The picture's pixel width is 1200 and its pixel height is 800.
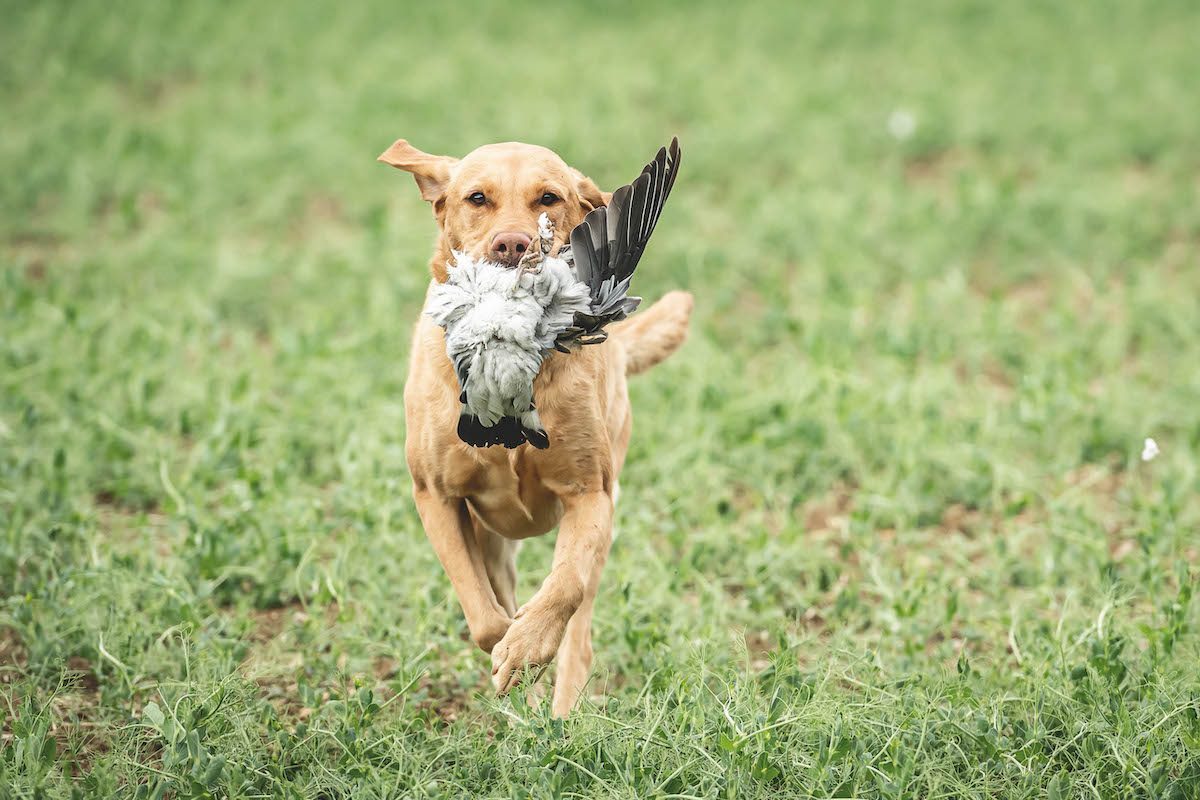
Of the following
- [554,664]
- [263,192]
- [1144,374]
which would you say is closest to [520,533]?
[554,664]

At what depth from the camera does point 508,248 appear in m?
3.36

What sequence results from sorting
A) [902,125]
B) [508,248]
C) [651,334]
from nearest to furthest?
[508,248] → [651,334] → [902,125]

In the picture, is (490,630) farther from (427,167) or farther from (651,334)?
(651,334)

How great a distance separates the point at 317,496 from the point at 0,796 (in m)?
2.16

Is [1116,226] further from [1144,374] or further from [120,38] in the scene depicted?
[120,38]

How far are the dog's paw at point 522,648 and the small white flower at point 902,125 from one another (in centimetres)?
762

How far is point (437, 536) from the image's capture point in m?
3.75

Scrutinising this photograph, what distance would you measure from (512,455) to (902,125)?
24.6 feet

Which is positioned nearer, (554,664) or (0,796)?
(0,796)

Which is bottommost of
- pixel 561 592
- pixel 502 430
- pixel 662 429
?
pixel 662 429

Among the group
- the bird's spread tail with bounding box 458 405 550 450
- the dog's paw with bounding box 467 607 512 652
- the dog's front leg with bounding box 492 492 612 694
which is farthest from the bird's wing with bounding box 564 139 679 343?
the dog's paw with bounding box 467 607 512 652

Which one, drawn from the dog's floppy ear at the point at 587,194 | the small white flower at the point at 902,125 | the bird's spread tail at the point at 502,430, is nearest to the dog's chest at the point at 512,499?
the bird's spread tail at the point at 502,430

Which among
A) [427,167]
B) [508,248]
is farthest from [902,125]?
[508,248]

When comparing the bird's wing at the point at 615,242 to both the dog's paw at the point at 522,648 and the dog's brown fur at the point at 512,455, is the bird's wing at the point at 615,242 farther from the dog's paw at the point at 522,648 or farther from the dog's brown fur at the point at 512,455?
the dog's paw at the point at 522,648
